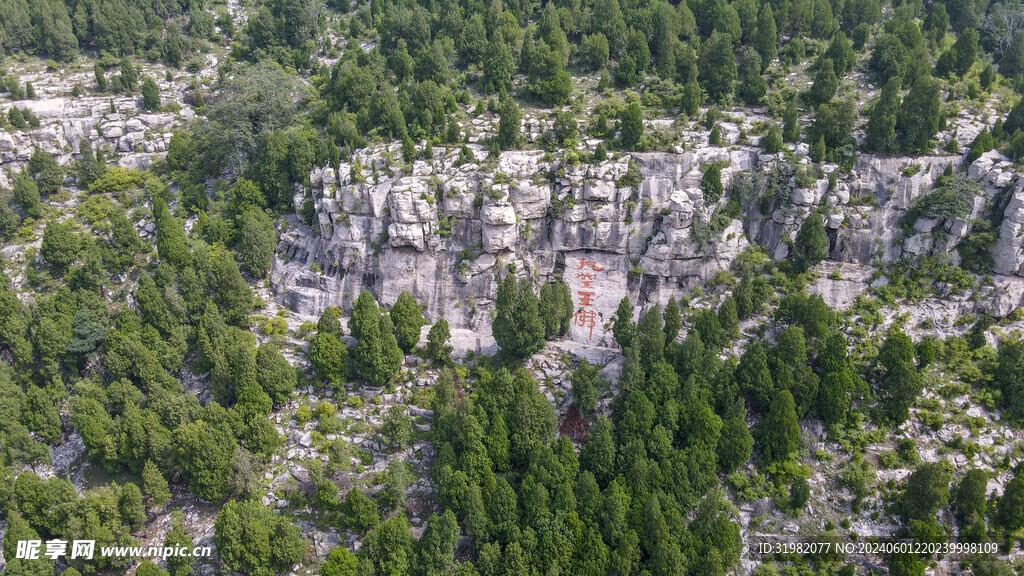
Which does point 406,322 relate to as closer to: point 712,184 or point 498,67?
point 712,184

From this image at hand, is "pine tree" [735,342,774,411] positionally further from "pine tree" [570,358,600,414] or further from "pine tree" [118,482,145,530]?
"pine tree" [118,482,145,530]

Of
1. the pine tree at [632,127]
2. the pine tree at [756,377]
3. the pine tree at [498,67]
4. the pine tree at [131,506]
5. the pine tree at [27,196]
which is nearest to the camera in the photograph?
the pine tree at [131,506]

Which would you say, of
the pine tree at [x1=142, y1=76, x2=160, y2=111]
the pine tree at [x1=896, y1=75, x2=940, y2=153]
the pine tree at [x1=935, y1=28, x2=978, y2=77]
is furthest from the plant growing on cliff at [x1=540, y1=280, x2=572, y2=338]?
the pine tree at [x1=142, y1=76, x2=160, y2=111]

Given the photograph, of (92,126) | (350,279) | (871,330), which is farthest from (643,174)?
(92,126)

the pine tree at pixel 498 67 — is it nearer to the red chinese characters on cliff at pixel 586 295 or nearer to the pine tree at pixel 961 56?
the red chinese characters on cliff at pixel 586 295

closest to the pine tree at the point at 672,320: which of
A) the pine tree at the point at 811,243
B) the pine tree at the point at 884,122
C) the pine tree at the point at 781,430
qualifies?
the pine tree at the point at 781,430
